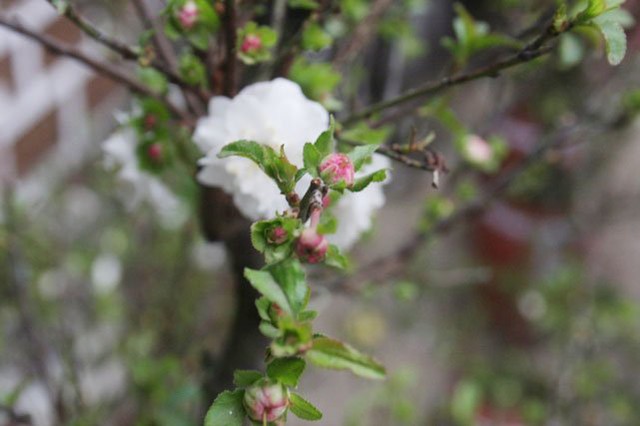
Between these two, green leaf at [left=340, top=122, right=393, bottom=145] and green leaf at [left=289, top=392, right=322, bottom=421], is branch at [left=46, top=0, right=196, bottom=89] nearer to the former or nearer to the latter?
green leaf at [left=340, top=122, right=393, bottom=145]

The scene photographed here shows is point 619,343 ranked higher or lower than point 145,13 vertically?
higher

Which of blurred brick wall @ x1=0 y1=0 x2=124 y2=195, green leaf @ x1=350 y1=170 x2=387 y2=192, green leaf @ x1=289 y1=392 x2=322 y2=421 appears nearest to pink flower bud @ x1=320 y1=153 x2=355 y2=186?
green leaf @ x1=350 y1=170 x2=387 y2=192

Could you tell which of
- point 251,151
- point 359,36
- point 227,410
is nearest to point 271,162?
point 251,151

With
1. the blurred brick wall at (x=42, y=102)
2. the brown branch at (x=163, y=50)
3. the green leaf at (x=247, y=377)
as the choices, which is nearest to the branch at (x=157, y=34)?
the brown branch at (x=163, y=50)

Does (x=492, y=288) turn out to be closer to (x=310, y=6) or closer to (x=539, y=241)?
(x=539, y=241)

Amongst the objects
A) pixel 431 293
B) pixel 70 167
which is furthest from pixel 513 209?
pixel 70 167

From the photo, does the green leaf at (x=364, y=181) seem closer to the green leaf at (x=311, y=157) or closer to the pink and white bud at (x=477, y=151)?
the green leaf at (x=311, y=157)

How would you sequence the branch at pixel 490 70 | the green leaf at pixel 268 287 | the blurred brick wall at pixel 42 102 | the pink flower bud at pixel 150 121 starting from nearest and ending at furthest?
1. the green leaf at pixel 268 287
2. the branch at pixel 490 70
3. the pink flower bud at pixel 150 121
4. the blurred brick wall at pixel 42 102
